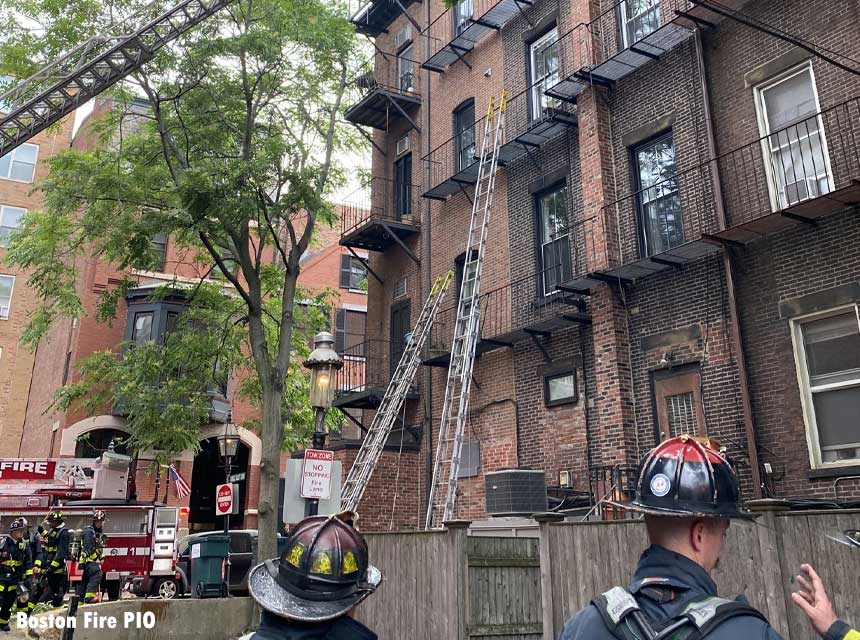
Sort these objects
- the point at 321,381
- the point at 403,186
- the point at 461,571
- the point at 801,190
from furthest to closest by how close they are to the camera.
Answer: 1. the point at 403,186
2. the point at 321,381
3. the point at 801,190
4. the point at 461,571

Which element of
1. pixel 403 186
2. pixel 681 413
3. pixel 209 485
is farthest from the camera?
pixel 209 485

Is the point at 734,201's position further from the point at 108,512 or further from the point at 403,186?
the point at 108,512

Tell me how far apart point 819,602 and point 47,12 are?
1761cm

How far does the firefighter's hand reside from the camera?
2285 mm

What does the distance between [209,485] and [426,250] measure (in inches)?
775

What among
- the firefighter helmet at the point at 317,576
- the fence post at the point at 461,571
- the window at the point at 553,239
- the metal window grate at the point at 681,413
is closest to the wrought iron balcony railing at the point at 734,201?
the window at the point at 553,239

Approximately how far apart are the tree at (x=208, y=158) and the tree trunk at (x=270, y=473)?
1.1 inches

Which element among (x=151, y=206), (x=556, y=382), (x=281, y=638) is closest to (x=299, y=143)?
(x=151, y=206)

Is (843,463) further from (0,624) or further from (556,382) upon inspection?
(0,624)

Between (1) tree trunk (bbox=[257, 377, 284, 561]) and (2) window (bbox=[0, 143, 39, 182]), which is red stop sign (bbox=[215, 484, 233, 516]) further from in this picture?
(2) window (bbox=[0, 143, 39, 182])

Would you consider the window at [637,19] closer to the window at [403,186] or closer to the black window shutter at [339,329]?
the window at [403,186]

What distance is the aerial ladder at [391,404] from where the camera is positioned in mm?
16109

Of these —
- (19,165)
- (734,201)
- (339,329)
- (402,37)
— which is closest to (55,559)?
(734,201)

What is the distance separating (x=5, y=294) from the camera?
3566 cm
